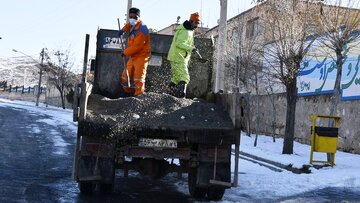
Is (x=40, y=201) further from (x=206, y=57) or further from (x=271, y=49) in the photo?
(x=271, y=49)

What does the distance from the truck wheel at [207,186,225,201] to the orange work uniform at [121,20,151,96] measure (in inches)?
70.2

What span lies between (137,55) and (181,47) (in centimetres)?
69

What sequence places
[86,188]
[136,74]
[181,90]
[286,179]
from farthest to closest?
1. [286,179]
2. [181,90]
3. [136,74]
4. [86,188]

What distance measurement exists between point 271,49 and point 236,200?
8.82 m

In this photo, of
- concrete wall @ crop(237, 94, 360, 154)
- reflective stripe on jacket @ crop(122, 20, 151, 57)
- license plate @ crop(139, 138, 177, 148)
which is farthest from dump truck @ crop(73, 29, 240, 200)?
concrete wall @ crop(237, 94, 360, 154)

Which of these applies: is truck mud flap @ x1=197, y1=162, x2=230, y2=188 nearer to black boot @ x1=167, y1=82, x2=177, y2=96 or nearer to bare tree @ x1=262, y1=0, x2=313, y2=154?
black boot @ x1=167, y1=82, x2=177, y2=96

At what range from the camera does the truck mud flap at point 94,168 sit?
6.18 m

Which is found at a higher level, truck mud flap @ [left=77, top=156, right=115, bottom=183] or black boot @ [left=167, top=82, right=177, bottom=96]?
black boot @ [left=167, top=82, right=177, bottom=96]

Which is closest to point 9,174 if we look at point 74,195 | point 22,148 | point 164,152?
point 74,195

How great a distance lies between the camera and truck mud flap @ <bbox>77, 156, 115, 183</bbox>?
618cm

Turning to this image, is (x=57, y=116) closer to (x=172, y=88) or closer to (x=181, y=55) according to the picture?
(x=172, y=88)

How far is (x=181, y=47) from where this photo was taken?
7.74 meters

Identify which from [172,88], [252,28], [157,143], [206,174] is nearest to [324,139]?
[172,88]

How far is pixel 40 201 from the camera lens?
20.1ft
